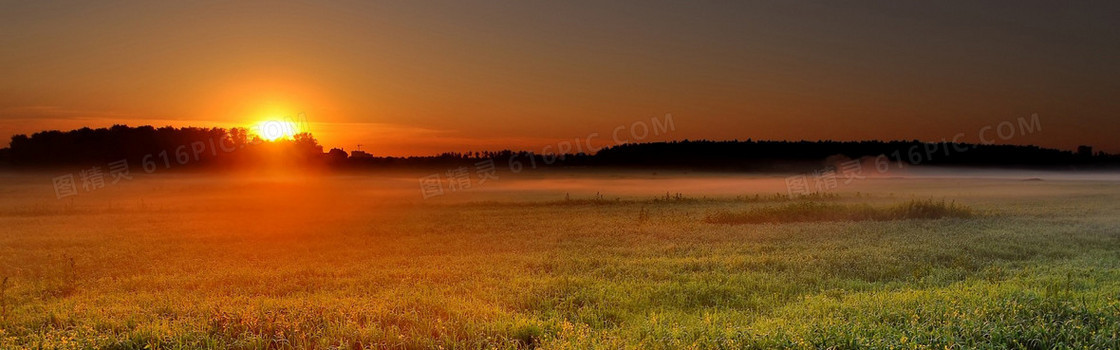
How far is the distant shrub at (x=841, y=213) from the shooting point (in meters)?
23.1

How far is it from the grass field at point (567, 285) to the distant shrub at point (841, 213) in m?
1.10

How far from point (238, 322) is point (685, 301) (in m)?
5.74

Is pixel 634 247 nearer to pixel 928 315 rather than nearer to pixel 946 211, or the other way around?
pixel 928 315

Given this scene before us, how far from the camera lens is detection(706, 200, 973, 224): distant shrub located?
2312 cm

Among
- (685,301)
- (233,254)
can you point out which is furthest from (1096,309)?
(233,254)

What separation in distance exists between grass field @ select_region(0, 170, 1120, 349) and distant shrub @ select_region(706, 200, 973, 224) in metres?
1.10

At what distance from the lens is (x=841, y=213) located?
24156 mm

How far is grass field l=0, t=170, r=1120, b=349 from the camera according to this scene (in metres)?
7.35

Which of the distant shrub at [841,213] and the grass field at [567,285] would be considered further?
the distant shrub at [841,213]

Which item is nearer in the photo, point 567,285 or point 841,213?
point 567,285

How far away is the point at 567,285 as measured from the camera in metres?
10.2

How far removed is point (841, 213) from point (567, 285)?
676 inches

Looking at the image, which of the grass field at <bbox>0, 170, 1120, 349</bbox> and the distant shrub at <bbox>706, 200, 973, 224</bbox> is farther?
the distant shrub at <bbox>706, 200, 973, 224</bbox>

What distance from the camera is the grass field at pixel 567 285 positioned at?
7.35 metres
